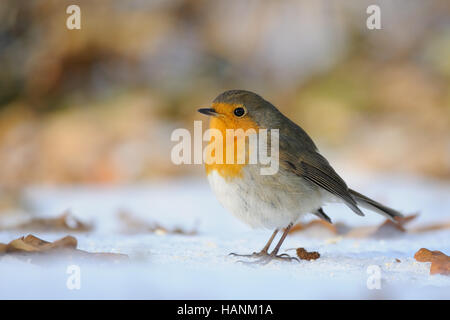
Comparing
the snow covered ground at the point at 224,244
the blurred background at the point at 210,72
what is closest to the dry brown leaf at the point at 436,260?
the snow covered ground at the point at 224,244

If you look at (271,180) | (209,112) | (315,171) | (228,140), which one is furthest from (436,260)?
(209,112)

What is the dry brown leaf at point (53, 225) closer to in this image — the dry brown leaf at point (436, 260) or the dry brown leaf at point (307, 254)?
the dry brown leaf at point (307, 254)

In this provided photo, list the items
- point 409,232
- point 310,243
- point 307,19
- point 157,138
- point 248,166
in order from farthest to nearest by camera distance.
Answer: point 307,19, point 157,138, point 409,232, point 310,243, point 248,166

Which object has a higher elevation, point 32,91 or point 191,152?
point 32,91

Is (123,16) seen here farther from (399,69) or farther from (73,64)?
(399,69)

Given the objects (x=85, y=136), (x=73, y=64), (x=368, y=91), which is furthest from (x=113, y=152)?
(x=368, y=91)

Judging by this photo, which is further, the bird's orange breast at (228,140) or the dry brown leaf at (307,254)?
the dry brown leaf at (307,254)

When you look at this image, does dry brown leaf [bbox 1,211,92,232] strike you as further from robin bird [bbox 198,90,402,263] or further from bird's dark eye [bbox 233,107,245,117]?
bird's dark eye [bbox 233,107,245,117]

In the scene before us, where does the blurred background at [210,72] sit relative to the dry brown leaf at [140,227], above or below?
above
